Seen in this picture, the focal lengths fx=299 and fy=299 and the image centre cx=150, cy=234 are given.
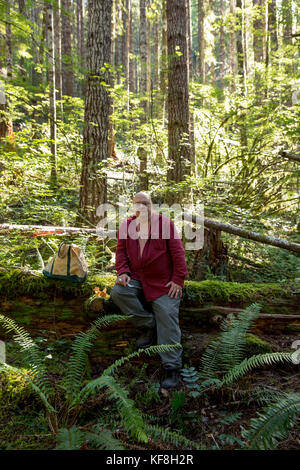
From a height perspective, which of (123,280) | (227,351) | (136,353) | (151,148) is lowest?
(227,351)

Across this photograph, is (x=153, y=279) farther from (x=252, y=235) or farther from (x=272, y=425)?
(x=252, y=235)

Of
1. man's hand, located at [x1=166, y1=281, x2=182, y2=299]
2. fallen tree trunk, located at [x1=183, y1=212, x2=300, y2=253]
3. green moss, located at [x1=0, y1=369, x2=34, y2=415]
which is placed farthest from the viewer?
fallen tree trunk, located at [x1=183, y1=212, x2=300, y2=253]

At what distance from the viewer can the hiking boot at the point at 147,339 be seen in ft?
11.4

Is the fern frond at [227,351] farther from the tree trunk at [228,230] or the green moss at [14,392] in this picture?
the green moss at [14,392]

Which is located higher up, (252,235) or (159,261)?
(252,235)

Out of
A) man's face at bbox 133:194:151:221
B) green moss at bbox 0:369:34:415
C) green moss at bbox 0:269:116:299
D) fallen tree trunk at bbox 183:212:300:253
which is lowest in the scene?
green moss at bbox 0:369:34:415

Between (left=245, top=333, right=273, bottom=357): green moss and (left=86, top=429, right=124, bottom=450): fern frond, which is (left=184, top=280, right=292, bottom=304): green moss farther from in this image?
(left=86, top=429, right=124, bottom=450): fern frond

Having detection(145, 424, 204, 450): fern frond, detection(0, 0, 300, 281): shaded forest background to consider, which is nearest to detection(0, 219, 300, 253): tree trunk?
detection(0, 0, 300, 281): shaded forest background

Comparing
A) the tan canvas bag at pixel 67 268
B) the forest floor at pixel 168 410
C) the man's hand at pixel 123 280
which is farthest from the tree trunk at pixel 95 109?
the forest floor at pixel 168 410

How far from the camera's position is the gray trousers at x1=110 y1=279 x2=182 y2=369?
3.22m

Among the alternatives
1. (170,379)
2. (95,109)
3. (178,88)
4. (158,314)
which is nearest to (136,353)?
(158,314)

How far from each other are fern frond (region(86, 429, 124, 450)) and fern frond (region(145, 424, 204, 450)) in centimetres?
33

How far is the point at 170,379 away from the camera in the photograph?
320cm

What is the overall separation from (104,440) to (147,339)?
4.61 ft
